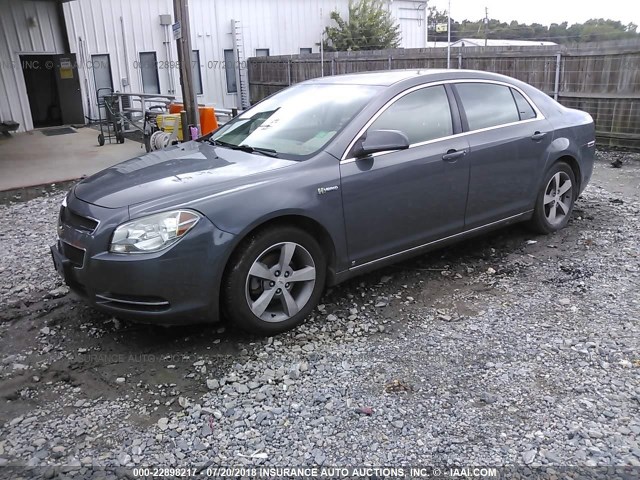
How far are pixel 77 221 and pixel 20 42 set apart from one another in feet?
49.4

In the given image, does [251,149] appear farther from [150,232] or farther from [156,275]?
[156,275]

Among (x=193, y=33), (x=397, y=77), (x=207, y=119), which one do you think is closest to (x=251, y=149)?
(x=397, y=77)

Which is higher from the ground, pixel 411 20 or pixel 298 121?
pixel 411 20

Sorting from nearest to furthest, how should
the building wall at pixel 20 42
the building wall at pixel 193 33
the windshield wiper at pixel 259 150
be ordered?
the windshield wiper at pixel 259 150 < the building wall at pixel 20 42 < the building wall at pixel 193 33

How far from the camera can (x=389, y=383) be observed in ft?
10.5

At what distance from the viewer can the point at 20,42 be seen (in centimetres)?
1586

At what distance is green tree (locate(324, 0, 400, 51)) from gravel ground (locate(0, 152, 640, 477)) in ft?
67.1

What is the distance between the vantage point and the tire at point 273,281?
137 inches

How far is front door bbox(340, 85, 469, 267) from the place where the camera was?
3941 millimetres

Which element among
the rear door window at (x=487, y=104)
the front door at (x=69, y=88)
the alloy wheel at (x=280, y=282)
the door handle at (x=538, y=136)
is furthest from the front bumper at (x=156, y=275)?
the front door at (x=69, y=88)

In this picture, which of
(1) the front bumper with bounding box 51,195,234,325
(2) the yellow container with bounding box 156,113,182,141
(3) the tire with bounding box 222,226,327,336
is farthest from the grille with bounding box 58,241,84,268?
(2) the yellow container with bounding box 156,113,182,141

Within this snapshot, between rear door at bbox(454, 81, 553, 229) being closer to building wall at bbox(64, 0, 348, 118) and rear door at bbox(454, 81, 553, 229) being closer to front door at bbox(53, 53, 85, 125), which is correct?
front door at bbox(53, 53, 85, 125)

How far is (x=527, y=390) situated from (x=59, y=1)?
16919 millimetres

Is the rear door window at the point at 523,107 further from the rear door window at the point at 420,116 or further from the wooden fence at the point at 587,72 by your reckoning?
the wooden fence at the point at 587,72
